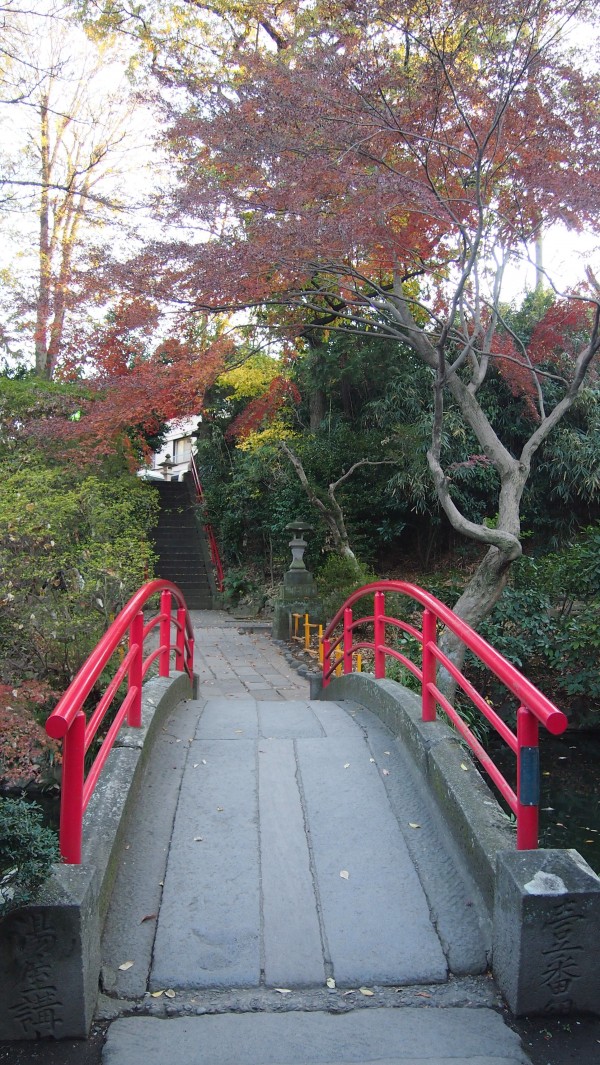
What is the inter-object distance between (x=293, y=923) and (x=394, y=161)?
6125mm

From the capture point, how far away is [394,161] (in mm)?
6535

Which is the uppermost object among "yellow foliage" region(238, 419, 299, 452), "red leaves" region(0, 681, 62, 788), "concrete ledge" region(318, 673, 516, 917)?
"yellow foliage" region(238, 419, 299, 452)

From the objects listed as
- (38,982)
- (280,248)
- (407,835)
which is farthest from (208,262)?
(38,982)

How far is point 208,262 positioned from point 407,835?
5.09 metres

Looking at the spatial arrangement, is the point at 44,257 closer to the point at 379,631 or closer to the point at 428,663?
the point at 379,631

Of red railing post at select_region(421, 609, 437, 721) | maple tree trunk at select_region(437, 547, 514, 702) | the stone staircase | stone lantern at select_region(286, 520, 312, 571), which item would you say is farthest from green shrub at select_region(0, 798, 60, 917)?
the stone staircase

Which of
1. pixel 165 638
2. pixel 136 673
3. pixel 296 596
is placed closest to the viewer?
pixel 136 673

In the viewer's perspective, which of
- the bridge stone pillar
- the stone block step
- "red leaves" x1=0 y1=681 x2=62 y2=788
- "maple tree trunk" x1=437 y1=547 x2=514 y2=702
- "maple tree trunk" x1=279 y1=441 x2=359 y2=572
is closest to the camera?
the stone block step

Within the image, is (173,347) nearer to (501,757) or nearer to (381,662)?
(381,662)

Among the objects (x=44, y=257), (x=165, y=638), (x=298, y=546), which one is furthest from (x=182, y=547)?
(x=165, y=638)

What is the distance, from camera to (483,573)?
23.1 ft

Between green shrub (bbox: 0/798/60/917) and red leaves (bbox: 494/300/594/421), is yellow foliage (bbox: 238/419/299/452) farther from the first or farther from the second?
green shrub (bbox: 0/798/60/917)

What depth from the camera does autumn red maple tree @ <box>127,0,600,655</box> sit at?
5910 millimetres

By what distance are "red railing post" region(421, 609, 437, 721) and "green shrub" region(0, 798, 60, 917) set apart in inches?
87.2
